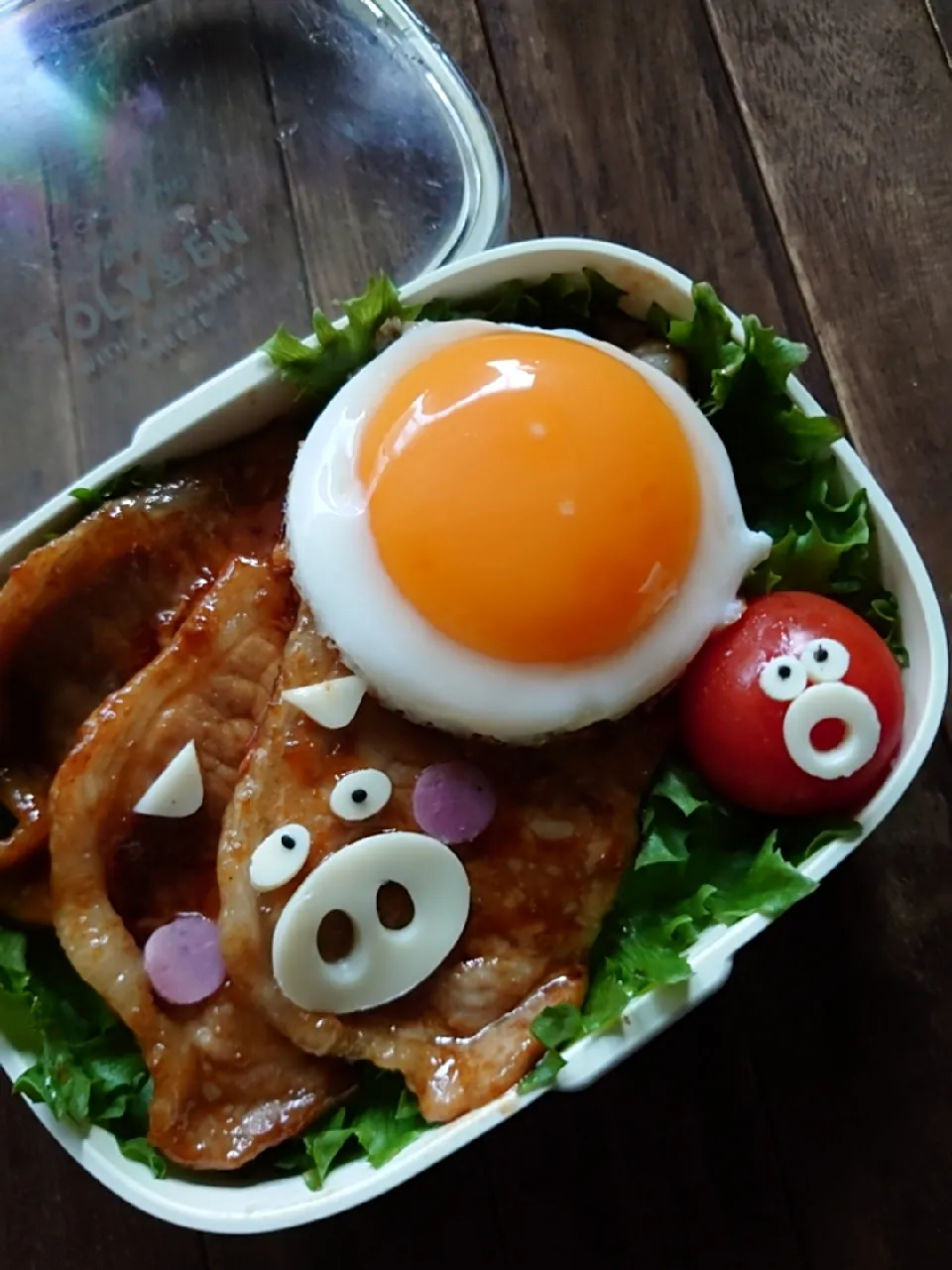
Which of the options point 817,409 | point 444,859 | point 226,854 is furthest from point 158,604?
point 817,409

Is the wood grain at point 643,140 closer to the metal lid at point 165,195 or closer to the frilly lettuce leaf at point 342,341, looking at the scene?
the metal lid at point 165,195

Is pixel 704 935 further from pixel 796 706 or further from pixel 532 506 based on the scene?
pixel 532 506

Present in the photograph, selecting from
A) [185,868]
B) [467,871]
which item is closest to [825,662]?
[467,871]

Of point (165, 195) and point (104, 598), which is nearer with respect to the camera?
point (104, 598)

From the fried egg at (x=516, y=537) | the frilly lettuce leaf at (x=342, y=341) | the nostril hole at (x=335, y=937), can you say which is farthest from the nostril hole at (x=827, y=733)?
the frilly lettuce leaf at (x=342, y=341)

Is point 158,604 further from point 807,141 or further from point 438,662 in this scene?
point 807,141
